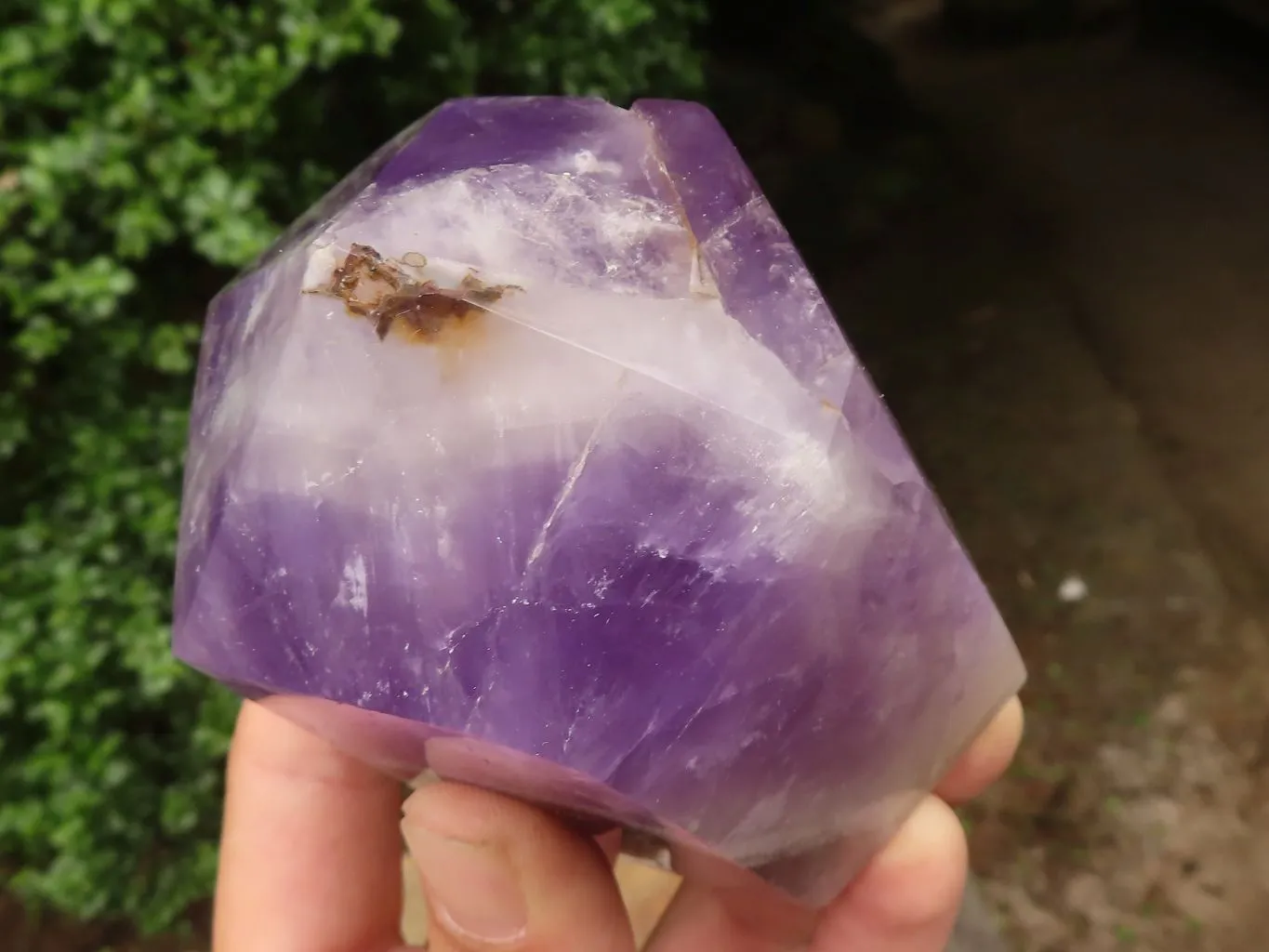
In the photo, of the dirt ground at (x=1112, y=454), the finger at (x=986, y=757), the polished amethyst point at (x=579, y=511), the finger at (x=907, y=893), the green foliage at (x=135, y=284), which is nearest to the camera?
the polished amethyst point at (x=579, y=511)

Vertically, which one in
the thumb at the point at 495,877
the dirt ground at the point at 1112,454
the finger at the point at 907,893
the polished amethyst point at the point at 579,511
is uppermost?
the polished amethyst point at the point at 579,511

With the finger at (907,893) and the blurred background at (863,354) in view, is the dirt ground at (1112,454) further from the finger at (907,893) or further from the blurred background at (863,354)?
the finger at (907,893)

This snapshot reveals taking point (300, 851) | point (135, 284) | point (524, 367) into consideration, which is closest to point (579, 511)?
point (524, 367)

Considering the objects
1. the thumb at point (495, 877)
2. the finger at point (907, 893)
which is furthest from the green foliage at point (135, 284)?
the finger at point (907, 893)

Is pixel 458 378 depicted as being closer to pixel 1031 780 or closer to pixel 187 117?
pixel 187 117

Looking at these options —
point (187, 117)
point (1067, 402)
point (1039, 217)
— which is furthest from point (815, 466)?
point (1039, 217)

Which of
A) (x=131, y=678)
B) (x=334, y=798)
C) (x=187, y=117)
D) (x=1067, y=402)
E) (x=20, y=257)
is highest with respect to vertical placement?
(x=187, y=117)

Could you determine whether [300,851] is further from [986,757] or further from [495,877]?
[986,757]

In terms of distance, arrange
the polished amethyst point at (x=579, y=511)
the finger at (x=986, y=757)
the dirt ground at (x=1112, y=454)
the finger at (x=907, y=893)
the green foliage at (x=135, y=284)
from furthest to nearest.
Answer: the dirt ground at (x=1112, y=454), the green foliage at (x=135, y=284), the finger at (x=986, y=757), the finger at (x=907, y=893), the polished amethyst point at (x=579, y=511)

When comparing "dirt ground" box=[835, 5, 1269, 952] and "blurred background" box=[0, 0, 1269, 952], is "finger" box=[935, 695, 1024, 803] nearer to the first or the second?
"blurred background" box=[0, 0, 1269, 952]
